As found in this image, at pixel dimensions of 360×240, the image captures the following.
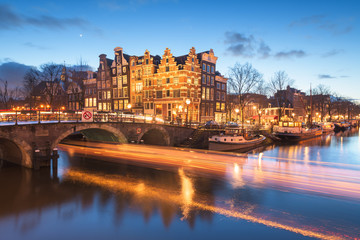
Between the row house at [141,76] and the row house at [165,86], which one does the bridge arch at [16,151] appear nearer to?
the row house at [165,86]

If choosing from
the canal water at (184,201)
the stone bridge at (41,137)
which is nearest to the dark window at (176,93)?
the stone bridge at (41,137)

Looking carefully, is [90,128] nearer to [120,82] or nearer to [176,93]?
[176,93]

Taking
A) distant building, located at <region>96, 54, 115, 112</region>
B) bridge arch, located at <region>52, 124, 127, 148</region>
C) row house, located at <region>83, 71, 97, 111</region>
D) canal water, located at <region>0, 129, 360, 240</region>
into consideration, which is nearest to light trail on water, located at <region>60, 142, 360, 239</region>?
canal water, located at <region>0, 129, 360, 240</region>

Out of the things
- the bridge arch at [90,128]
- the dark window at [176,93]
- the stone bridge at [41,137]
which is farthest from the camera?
the dark window at [176,93]

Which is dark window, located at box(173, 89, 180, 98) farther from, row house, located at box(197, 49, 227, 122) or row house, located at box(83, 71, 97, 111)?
row house, located at box(83, 71, 97, 111)

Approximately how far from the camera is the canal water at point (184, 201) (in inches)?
355

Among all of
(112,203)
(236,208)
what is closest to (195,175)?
(236,208)

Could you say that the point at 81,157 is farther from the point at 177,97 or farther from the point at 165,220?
the point at 177,97

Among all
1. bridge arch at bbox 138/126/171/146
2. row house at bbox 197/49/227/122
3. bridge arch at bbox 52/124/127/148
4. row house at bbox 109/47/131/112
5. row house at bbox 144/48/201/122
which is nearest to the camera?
bridge arch at bbox 52/124/127/148

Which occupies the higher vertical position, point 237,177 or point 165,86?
point 165,86

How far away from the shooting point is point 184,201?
1145cm

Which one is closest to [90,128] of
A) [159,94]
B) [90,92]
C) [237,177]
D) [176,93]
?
[237,177]

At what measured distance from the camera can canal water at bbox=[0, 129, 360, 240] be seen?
903 centimetres

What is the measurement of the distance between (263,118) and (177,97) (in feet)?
122
